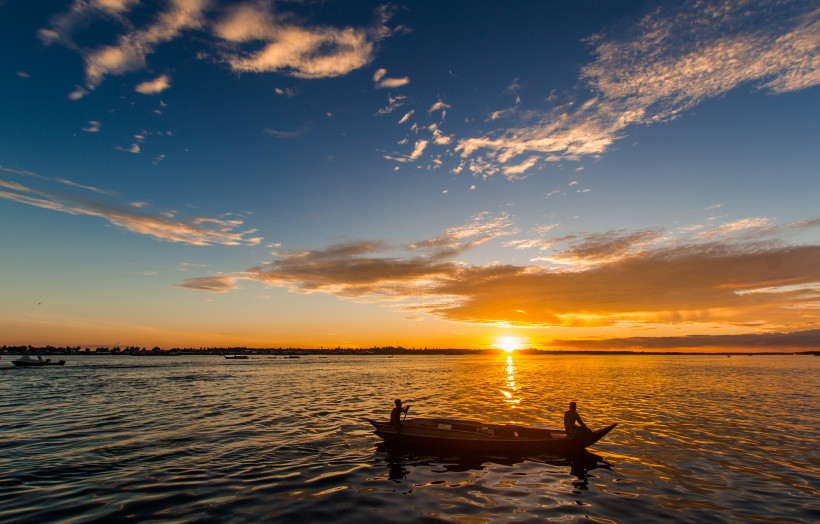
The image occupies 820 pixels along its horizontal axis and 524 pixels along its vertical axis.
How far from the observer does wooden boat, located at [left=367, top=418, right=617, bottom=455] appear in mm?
24328

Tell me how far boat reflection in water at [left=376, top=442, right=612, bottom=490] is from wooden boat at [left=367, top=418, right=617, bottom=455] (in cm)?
39

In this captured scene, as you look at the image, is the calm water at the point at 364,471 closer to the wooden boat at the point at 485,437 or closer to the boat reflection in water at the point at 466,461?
the boat reflection in water at the point at 466,461

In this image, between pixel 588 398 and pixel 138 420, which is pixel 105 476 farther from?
pixel 588 398

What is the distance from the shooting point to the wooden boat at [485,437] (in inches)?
958

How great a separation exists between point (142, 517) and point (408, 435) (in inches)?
569

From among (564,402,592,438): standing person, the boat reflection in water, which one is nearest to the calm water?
the boat reflection in water

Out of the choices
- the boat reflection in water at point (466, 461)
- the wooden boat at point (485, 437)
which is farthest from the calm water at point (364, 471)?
the wooden boat at point (485, 437)

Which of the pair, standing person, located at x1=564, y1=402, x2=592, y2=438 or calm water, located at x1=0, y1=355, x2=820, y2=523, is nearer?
calm water, located at x1=0, y1=355, x2=820, y2=523

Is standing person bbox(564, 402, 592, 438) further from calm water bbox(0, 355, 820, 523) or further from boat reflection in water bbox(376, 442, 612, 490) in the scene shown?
calm water bbox(0, 355, 820, 523)

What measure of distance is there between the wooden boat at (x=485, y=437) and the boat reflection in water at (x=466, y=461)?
0.39 m

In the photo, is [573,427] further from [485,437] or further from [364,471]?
[364,471]

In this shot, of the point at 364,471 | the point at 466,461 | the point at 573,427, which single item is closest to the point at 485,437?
the point at 466,461

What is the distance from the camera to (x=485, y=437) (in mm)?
24750

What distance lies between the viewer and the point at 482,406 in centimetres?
4494
